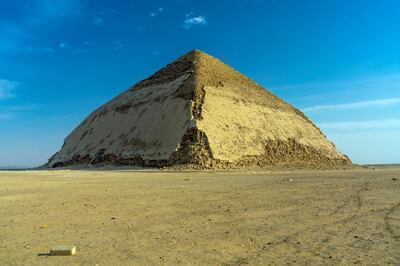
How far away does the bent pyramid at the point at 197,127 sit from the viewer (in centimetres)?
3678

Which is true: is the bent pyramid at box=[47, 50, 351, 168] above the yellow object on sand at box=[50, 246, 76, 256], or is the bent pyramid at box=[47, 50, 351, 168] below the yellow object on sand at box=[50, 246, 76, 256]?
above

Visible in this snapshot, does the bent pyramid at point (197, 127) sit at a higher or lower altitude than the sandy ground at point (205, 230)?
higher

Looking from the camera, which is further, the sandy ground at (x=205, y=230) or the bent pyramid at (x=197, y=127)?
the bent pyramid at (x=197, y=127)

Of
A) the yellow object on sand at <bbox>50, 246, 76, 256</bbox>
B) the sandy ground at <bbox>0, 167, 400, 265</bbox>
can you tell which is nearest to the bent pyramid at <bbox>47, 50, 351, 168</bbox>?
the sandy ground at <bbox>0, 167, 400, 265</bbox>

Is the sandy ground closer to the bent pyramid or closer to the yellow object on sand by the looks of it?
the yellow object on sand

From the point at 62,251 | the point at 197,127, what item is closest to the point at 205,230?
the point at 62,251

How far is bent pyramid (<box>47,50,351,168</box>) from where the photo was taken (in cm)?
3678

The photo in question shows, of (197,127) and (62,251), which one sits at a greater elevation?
(197,127)

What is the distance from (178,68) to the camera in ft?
175

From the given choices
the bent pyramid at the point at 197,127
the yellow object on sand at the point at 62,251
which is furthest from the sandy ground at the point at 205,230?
the bent pyramid at the point at 197,127

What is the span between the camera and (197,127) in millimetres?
36656

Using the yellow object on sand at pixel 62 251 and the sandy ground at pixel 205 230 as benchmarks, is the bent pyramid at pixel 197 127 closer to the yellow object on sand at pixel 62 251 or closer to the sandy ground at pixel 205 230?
the sandy ground at pixel 205 230

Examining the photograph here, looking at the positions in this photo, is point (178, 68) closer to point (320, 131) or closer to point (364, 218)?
point (320, 131)

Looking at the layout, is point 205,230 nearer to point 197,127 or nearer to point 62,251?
point 62,251
